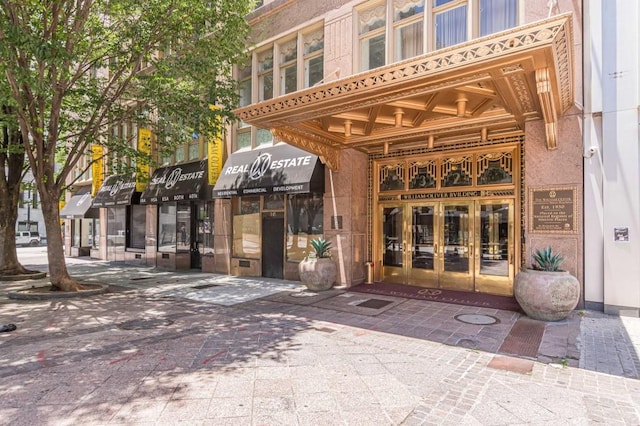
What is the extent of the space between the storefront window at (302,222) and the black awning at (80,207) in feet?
45.7

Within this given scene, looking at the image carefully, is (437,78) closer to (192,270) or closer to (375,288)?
(375,288)

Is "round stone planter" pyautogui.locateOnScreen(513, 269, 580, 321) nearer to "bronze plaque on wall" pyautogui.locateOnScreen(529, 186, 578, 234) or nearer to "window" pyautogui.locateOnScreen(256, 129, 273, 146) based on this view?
"bronze plaque on wall" pyautogui.locateOnScreen(529, 186, 578, 234)

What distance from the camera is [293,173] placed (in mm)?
10539

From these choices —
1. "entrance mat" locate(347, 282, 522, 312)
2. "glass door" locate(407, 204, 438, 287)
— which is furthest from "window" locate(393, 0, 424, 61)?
"entrance mat" locate(347, 282, 522, 312)

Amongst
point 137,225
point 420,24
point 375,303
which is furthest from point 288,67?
point 137,225

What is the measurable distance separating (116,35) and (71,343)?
26.5 ft

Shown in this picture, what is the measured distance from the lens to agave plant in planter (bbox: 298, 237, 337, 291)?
9.51m

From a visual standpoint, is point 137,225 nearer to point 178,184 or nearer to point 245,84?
point 178,184

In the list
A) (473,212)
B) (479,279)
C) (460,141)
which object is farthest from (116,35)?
(479,279)

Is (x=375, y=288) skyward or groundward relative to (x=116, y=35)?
groundward

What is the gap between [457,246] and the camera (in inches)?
371

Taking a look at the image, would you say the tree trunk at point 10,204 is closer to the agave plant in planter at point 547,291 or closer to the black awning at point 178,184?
the black awning at point 178,184

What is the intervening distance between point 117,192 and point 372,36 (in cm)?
1348

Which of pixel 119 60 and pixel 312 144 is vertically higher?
pixel 119 60
